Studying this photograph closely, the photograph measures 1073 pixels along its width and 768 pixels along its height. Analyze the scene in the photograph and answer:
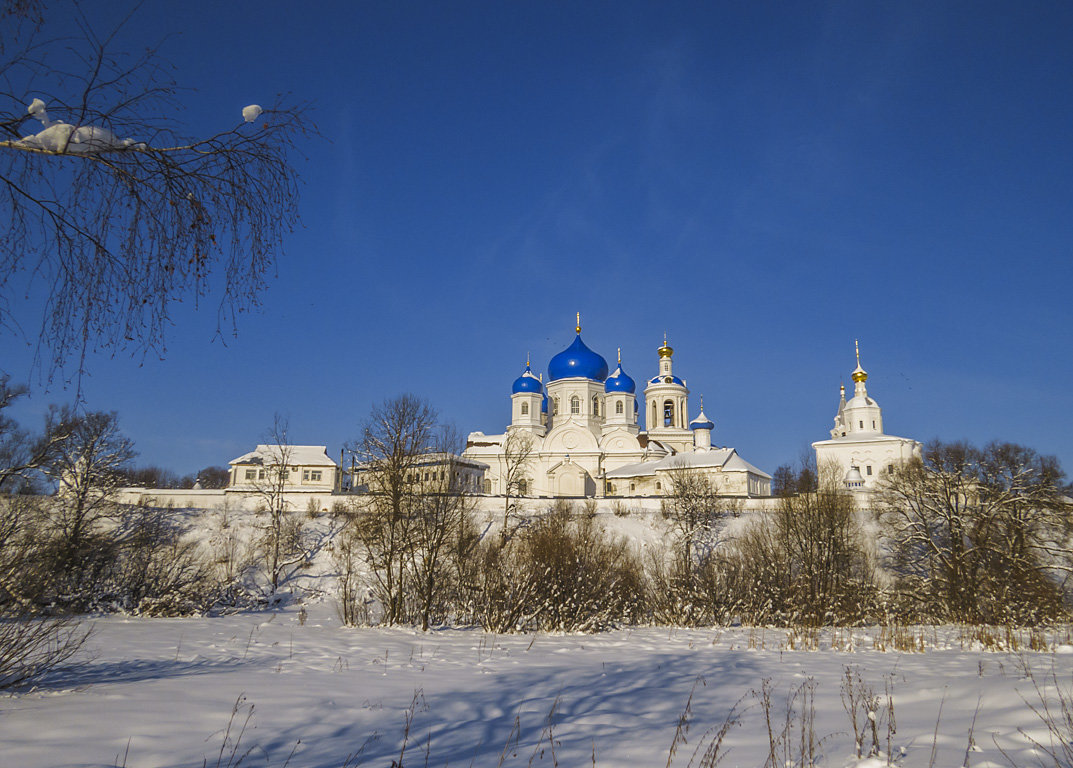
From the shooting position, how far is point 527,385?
187 ft

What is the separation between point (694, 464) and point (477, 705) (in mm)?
39060

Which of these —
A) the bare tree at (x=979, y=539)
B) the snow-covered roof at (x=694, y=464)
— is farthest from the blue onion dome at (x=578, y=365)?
the bare tree at (x=979, y=539)

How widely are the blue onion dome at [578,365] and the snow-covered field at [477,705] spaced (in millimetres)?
46018

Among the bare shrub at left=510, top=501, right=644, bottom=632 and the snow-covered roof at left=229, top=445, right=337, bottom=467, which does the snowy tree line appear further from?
the snow-covered roof at left=229, top=445, right=337, bottom=467

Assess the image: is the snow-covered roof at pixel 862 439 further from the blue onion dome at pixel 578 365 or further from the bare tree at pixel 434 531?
the bare tree at pixel 434 531

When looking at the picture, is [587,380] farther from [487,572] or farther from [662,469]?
[487,572]

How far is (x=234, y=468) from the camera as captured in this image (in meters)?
46.2

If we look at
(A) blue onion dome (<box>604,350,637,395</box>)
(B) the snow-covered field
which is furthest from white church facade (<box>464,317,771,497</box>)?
(B) the snow-covered field

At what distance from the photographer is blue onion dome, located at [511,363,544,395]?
187 ft

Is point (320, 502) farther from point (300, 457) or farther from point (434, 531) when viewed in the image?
point (434, 531)

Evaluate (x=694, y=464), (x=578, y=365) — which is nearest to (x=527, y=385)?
(x=578, y=365)

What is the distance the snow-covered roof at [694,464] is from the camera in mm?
43344

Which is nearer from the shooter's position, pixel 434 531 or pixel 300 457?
pixel 434 531

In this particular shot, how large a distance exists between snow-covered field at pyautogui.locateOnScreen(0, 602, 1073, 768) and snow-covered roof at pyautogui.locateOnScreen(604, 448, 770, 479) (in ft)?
110
